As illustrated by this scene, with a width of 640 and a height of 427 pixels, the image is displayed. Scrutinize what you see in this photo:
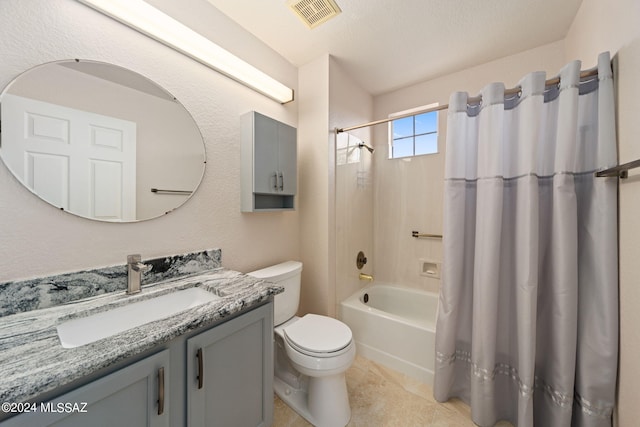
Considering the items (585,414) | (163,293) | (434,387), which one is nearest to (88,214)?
(163,293)

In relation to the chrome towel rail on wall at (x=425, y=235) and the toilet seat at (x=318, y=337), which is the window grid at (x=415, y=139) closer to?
the chrome towel rail on wall at (x=425, y=235)

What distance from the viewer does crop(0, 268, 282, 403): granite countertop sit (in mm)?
543

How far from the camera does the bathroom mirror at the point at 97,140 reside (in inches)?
34.5

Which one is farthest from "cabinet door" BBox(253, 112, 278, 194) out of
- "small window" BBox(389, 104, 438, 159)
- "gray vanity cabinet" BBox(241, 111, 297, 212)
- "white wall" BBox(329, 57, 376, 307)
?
"small window" BBox(389, 104, 438, 159)

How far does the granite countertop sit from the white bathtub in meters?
1.07

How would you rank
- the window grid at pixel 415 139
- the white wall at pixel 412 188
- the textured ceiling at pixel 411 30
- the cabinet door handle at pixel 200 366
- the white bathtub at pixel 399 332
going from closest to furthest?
the cabinet door handle at pixel 200 366
the textured ceiling at pixel 411 30
the white bathtub at pixel 399 332
the white wall at pixel 412 188
the window grid at pixel 415 139

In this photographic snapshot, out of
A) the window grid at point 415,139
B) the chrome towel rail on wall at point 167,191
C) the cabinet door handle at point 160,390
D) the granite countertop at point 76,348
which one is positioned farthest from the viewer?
the window grid at point 415,139

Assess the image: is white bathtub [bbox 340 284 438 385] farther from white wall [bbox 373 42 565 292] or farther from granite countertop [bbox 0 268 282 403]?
granite countertop [bbox 0 268 282 403]

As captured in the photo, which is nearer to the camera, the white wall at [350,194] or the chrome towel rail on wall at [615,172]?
the chrome towel rail on wall at [615,172]

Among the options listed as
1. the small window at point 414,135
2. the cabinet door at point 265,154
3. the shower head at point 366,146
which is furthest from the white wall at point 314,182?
the small window at point 414,135

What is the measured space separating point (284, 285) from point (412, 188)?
5.17ft

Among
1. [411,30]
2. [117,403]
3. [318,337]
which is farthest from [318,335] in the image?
[411,30]

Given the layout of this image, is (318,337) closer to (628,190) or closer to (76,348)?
(76,348)

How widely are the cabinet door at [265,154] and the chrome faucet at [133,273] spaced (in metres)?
0.72
